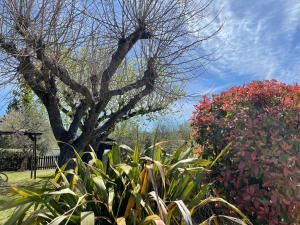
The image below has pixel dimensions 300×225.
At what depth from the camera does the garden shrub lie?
117 inches

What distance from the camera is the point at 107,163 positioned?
3.11 m

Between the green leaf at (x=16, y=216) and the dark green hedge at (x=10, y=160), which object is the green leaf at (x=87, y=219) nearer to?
the green leaf at (x=16, y=216)

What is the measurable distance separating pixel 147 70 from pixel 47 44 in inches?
89.9

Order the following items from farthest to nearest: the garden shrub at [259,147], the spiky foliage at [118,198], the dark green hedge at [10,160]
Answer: the dark green hedge at [10,160] → the garden shrub at [259,147] → the spiky foliage at [118,198]

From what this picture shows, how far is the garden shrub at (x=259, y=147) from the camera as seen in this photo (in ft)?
9.76

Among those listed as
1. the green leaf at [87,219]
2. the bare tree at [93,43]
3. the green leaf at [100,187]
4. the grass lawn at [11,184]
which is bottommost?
the grass lawn at [11,184]

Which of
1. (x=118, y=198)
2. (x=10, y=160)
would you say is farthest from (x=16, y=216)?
(x=10, y=160)

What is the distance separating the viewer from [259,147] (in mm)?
3098

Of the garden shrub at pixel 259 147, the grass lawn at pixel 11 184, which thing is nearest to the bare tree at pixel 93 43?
the grass lawn at pixel 11 184

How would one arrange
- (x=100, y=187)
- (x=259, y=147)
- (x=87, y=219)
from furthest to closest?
(x=259, y=147) → (x=100, y=187) → (x=87, y=219)

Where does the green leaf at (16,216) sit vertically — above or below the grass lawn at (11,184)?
above

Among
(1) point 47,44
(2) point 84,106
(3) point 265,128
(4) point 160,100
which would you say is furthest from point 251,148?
(4) point 160,100

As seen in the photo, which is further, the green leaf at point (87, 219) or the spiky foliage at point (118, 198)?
the spiky foliage at point (118, 198)

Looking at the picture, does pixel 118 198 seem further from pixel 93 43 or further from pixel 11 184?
pixel 11 184
